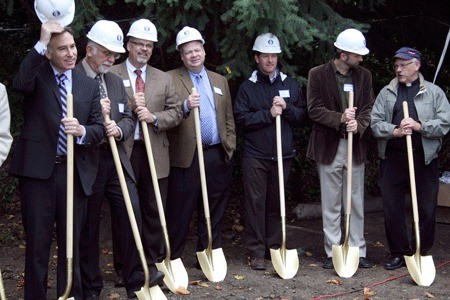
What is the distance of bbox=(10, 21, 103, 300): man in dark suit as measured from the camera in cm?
563

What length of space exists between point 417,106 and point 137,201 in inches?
105

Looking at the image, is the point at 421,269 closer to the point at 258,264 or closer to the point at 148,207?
the point at 258,264

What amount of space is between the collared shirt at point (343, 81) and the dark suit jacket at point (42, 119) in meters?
2.55

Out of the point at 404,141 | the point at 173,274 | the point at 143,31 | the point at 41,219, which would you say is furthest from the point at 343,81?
the point at 41,219

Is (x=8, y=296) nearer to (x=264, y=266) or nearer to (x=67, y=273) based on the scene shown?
(x=67, y=273)

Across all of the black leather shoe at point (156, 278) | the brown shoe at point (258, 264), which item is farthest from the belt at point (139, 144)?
the brown shoe at point (258, 264)

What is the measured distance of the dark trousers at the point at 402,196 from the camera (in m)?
7.52

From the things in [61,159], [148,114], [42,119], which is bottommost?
[61,159]

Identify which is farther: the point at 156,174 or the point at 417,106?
the point at 417,106

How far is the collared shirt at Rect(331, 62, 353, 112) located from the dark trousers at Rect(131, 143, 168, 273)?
1755mm

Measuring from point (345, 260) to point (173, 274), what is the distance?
5.19 ft

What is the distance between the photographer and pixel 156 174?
6.86 m

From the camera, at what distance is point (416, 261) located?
712 cm

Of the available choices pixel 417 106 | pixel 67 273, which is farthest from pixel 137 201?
pixel 417 106
